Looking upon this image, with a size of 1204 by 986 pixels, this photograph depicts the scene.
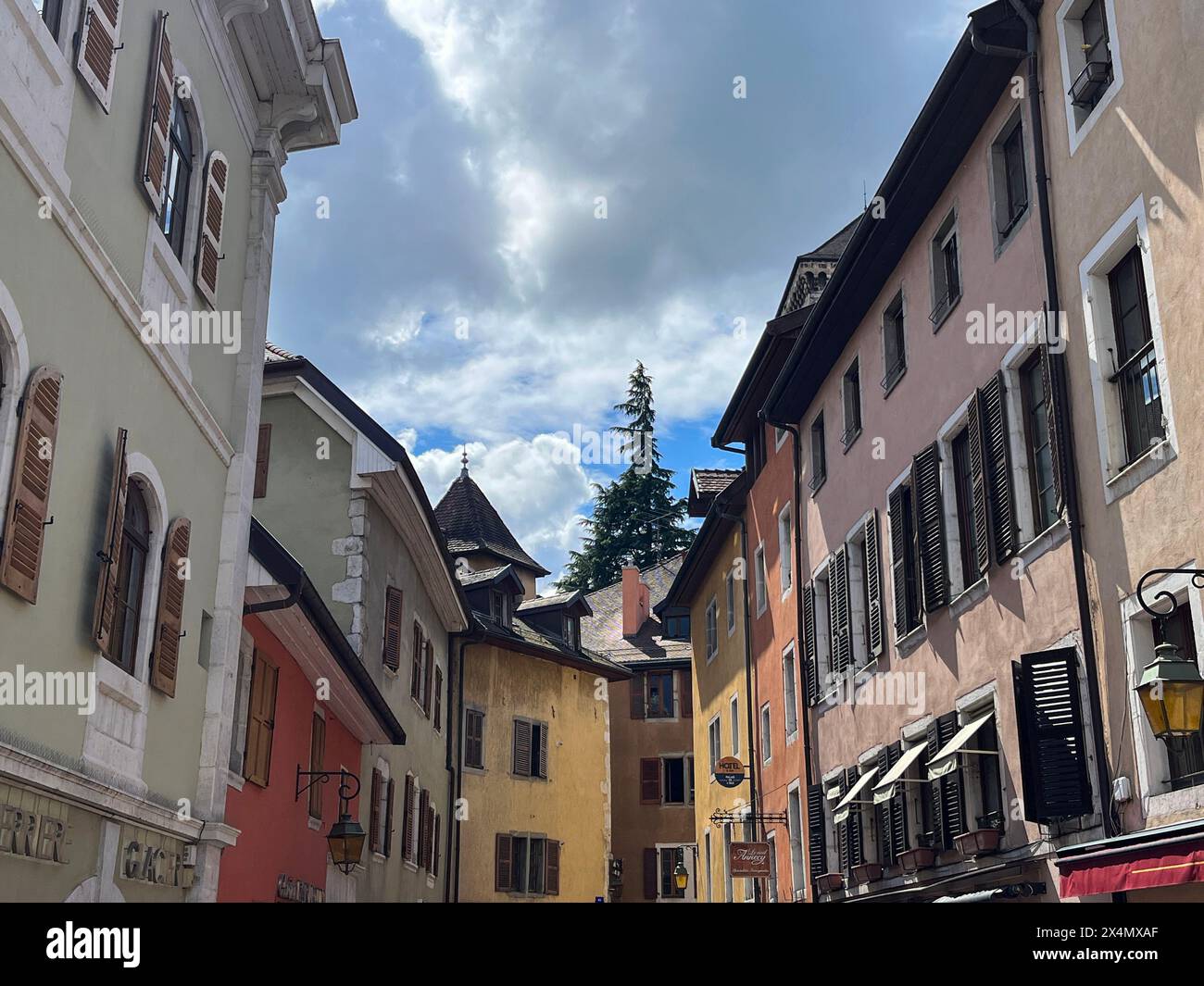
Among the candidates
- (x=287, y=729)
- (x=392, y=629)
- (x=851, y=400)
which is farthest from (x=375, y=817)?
(x=851, y=400)

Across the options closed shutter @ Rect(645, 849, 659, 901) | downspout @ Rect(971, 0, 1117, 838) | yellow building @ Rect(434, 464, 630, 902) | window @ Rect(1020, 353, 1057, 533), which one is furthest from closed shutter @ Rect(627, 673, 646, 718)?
downspout @ Rect(971, 0, 1117, 838)

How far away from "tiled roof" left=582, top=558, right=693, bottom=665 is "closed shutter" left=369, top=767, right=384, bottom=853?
63.0 feet

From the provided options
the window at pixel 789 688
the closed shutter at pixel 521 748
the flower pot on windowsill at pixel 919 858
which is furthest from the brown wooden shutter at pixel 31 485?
the closed shutter at pixel 521 748

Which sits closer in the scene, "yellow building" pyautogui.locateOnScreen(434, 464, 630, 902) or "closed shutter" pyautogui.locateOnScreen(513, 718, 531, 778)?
"yellow building" pyautogui.locateOnScreen(434, 464, 630, 902)

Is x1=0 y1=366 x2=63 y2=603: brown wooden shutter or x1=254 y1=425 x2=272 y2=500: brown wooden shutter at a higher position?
x1=254 y1=425 x2=272 y2=500: brown wooden shutter

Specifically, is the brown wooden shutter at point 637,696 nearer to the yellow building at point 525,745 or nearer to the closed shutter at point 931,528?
the yellow building at point 525,745

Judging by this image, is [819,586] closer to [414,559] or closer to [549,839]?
[414,559]

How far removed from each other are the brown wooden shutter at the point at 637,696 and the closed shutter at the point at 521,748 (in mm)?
7963

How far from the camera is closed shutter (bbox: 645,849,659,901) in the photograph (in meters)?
41.9

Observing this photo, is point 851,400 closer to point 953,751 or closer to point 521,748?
point 953,751

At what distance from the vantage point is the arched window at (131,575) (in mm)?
9695

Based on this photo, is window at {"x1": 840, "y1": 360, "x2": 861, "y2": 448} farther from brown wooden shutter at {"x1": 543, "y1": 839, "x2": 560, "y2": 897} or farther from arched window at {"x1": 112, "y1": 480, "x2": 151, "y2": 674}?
brown wooden shutter at {"x1": 543, "y1": 839, "x2": 560, "y2": 897}
